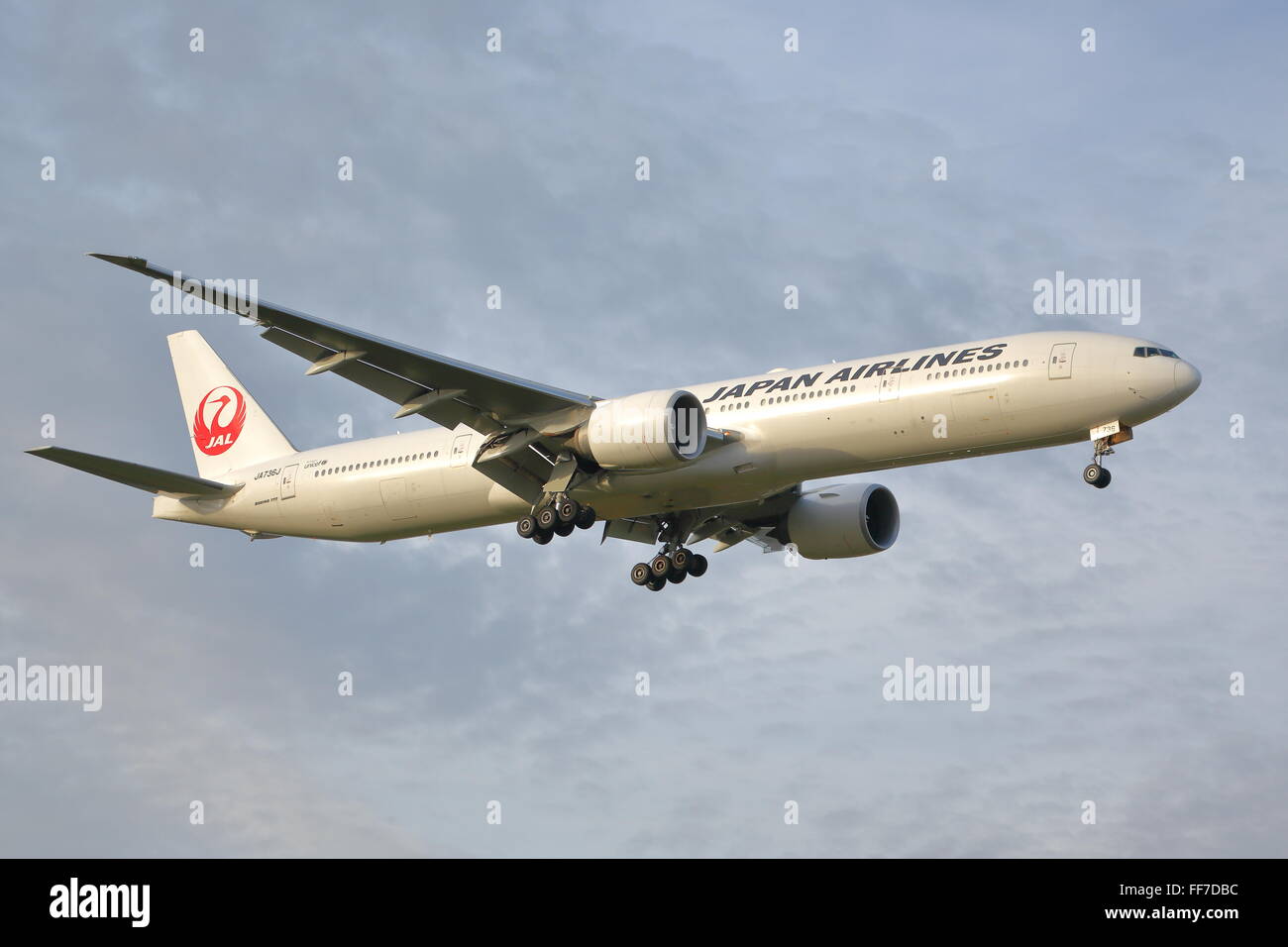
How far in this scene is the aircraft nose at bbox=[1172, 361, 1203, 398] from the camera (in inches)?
1371

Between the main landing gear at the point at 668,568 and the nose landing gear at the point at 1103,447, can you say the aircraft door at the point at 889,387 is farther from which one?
the main landing gear at the point at 668,568

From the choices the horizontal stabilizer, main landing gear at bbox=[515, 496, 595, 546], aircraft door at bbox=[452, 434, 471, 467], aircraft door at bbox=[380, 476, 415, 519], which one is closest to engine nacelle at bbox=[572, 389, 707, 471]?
main landing gear at bbox=[515, 496, 595, 546]

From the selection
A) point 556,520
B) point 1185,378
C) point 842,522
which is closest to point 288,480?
point 556,520

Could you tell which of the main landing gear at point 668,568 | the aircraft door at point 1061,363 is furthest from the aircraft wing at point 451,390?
the aircraft door at point 1061,363

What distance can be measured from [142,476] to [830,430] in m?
20.1

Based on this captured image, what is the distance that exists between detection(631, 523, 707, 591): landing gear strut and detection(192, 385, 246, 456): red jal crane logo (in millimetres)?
14025

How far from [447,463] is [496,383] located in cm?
469

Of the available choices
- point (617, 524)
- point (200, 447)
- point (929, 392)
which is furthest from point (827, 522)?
point (200, 447)

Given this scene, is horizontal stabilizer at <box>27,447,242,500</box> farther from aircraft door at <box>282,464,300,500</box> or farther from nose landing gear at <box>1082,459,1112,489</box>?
nose landing gear at <box>1082,459,1112,489</box>

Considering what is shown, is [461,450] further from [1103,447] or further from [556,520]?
[1103,447]

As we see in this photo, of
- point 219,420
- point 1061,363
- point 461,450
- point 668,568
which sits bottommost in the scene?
point 668,568

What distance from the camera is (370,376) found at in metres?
39.1

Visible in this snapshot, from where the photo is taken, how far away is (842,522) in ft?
149

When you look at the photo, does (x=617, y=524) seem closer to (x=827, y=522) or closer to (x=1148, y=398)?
(x=827, y=522)
